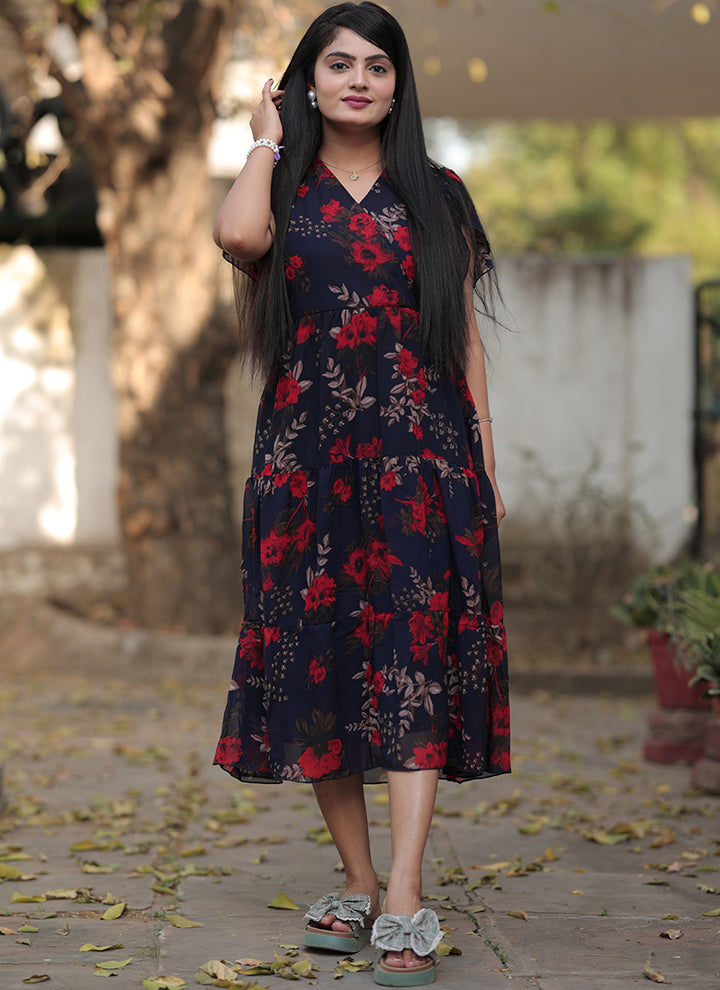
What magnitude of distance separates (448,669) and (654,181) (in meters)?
20.1

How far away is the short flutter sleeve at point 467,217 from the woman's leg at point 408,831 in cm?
104

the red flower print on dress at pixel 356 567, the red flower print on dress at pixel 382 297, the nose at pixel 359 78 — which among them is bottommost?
the red flower print on dress at pixel 356 567

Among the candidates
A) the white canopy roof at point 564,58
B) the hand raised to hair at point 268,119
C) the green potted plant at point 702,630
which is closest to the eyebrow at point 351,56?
the hand raised to hair at point 268,119

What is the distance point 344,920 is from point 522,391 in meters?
5.38

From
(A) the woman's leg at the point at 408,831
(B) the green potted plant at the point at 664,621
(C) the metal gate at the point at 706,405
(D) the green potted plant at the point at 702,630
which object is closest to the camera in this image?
(A) the woman's leg at the point at 408,831

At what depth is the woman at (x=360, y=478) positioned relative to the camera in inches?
93.2

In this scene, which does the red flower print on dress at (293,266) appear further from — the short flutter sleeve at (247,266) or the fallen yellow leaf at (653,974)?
the fallen yellow leaf at (653,974)

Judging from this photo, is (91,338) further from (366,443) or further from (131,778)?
(366,443)

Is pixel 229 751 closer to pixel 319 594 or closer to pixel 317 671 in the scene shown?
pixel 317 671

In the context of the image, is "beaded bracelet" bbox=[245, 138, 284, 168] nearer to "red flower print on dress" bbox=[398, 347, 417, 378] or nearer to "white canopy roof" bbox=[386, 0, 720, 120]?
"red flower print on dress" bbox=[398, 347, 417, 378]

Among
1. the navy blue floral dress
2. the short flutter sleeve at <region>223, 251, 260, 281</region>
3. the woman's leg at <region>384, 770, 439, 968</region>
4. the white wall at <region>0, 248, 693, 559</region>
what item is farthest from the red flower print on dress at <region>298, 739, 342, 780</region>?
the white wall at <region>0, 248, 693, 559</region>

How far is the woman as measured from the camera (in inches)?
93.2

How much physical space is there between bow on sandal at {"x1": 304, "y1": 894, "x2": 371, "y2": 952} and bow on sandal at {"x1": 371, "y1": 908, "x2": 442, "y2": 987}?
146 millimetres

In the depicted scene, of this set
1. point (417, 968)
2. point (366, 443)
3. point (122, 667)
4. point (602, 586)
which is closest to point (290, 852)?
point (417, 968)
